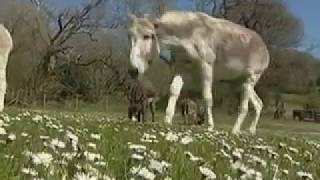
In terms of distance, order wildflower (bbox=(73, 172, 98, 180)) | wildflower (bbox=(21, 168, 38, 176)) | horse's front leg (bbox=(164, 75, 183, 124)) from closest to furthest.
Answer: wildflower (bbox=(73, 172, 98, 180))
wildflower (bbox=(21, 168, 38, 176))
horse's front leg (bbox=(164, 75, 183, 124))

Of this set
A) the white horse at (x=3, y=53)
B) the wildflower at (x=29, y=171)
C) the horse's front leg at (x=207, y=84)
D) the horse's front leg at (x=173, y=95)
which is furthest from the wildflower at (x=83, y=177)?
the white horse at (x=3, y=53)

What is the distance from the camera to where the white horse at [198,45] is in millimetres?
15102

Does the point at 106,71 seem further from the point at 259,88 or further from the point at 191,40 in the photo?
the point at 191,40

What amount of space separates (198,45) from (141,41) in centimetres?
140

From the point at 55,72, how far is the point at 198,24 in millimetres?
51110

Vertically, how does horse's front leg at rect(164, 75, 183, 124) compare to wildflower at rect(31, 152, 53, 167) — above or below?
above

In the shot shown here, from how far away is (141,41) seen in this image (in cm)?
1509

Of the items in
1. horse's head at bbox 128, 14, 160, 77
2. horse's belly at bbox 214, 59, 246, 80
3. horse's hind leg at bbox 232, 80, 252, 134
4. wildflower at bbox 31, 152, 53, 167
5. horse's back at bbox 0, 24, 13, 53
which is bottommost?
wildflower at bbox 31, 152, 53, 167

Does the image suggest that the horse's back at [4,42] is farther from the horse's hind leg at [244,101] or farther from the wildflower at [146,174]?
the wildflower at [146,174]

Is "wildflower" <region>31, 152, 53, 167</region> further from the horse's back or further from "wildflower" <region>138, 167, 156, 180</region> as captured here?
the horse's back

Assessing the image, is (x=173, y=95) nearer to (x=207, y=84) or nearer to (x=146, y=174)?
(x=207, y=84)

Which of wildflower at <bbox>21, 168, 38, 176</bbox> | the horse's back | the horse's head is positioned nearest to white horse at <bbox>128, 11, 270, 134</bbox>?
the horse's head

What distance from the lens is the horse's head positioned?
49.3ft

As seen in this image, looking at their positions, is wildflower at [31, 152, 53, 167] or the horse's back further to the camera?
the horse's back
